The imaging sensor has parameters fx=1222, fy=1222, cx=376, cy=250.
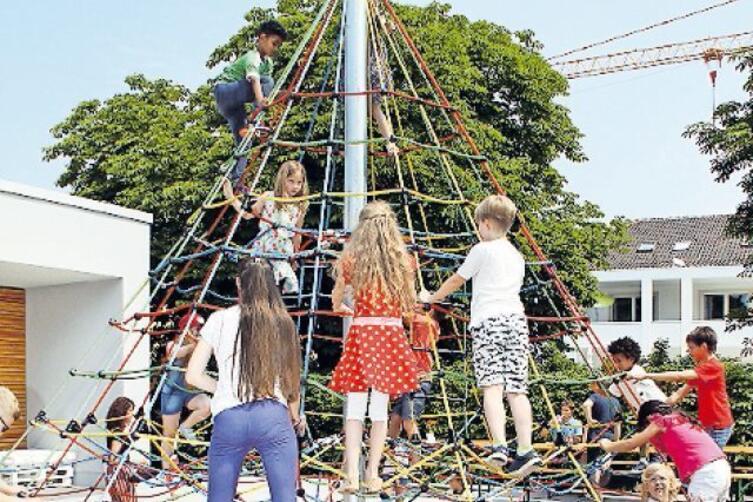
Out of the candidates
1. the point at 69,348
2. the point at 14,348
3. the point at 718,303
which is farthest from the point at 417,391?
the point at 718,303

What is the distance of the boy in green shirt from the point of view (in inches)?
272

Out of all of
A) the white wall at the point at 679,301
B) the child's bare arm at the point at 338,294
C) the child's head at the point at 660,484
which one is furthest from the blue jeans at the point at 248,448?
the white wall at the point at 679,301

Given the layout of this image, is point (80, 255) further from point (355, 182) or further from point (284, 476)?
point (284, 476)

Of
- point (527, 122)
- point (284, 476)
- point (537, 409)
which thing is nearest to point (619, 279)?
point (527, 122)

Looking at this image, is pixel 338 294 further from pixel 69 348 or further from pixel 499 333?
pixel 69 348

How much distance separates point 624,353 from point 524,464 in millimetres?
1417

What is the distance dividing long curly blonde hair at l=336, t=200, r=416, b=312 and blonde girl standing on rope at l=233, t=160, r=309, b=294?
3.72ft

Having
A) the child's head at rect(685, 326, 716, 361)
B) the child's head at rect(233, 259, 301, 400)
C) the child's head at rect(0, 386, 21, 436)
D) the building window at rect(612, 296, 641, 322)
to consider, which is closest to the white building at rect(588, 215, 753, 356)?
the building window at rect(612, 296, 641, 322)

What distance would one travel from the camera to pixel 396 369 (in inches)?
197

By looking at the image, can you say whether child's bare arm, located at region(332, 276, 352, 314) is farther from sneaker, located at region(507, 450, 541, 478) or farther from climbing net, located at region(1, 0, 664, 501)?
sneaker, located at region(507, 450, 541, 478)

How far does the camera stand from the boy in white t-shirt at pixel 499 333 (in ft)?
16.7

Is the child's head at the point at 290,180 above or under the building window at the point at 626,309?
above

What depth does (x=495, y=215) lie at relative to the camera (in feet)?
17.0

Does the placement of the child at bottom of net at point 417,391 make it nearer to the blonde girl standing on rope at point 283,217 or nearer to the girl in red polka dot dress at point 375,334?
the blonde girl standing on rope at point 283,217
